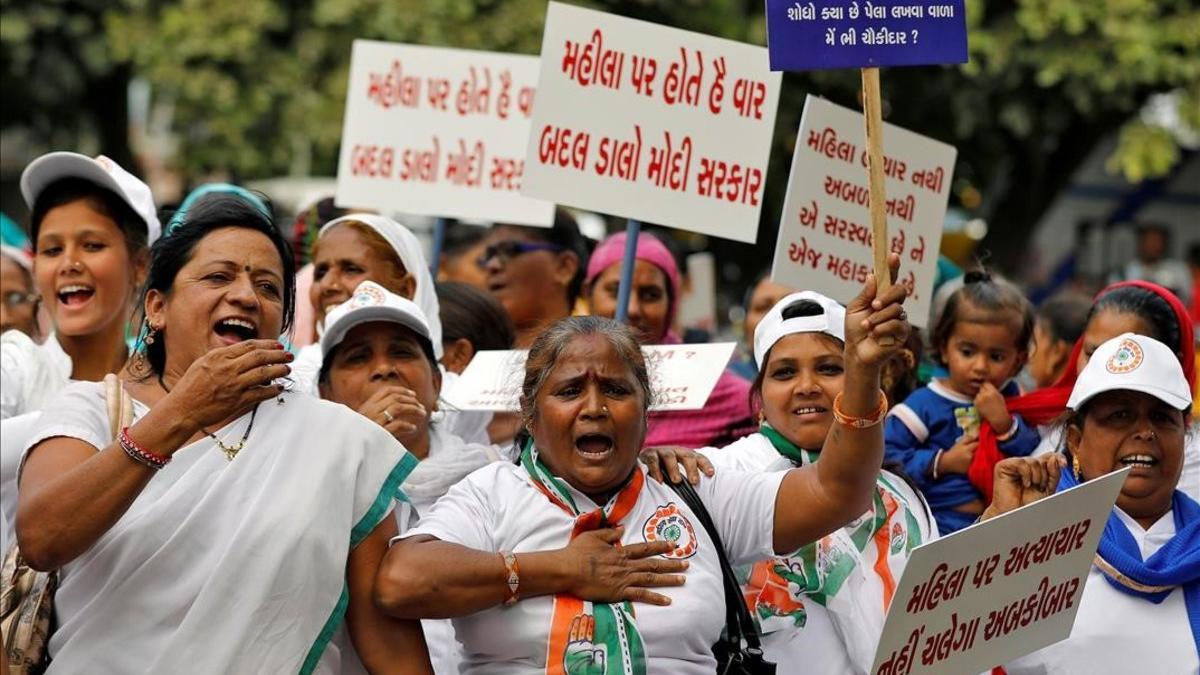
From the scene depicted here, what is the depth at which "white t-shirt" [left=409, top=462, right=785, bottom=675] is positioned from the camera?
3.80 metres

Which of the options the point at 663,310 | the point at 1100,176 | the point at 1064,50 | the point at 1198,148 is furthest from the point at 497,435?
the point at 1100,176

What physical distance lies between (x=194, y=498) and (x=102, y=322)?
5.06ft

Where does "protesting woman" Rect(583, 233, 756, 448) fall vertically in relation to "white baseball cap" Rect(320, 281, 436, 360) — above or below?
above

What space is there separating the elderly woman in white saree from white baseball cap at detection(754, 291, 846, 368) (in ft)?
4.30

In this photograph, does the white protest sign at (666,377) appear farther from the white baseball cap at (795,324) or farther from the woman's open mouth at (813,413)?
the woman's open mouth at (813,413)

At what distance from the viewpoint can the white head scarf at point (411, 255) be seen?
5602 millimetres

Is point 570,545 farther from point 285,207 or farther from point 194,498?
point 285,207

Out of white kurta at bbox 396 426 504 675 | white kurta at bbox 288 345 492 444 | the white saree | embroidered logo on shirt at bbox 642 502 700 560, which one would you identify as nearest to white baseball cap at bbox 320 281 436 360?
white kurta at bbox 288 345 492 444

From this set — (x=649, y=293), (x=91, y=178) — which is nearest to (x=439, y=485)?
(x=91, y=178)

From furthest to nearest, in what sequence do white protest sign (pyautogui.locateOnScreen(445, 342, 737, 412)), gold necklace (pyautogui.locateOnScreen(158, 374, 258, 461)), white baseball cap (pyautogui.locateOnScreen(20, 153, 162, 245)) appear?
white protest sign (pyautogui.locateOnScreen(445, 342, 737, 412)), white baseball cap (pyautogui.locateOnScreen(20, 153, 162, 245)), gold necklace (pyautogui.locateOnScreen(158, 374, 258, 461))

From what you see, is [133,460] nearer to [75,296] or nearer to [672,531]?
[672,531]

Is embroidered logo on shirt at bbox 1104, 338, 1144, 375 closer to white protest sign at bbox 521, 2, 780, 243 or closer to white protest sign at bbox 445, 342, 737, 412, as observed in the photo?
white protest sign at bbox 445, 342, 737, 412

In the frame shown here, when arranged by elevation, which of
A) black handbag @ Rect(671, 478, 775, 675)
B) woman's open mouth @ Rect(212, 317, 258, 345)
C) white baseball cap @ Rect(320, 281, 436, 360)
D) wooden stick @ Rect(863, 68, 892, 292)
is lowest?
black handbag @ Rect(671, 478, 775, 675)

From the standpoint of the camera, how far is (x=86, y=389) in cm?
389
